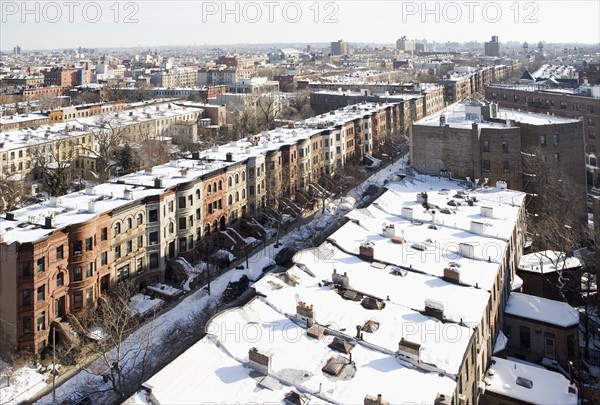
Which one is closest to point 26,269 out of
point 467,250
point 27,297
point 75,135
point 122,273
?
point 27,297

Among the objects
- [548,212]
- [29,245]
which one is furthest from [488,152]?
[29,245]

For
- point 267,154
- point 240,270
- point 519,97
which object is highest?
point 519,97

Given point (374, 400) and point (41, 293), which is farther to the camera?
point (41, 293)

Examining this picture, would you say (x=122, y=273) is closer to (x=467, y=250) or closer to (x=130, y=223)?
(x=130, y=223)

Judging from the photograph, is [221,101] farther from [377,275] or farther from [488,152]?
[377,275]

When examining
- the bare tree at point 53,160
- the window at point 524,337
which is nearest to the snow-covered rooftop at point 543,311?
the window at point 524,337

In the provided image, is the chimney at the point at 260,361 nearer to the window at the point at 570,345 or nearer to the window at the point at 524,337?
the window at the point at 524,337

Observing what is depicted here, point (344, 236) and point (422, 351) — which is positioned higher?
point (344, 236)
